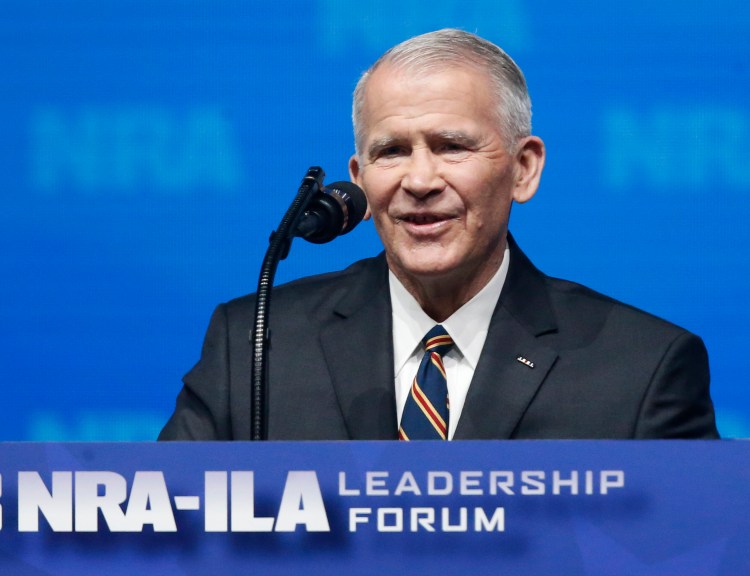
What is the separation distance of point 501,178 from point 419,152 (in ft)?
0.55

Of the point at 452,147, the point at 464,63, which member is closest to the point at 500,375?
the point at 452,147

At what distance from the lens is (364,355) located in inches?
75.0

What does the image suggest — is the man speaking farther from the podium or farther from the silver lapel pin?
the podium

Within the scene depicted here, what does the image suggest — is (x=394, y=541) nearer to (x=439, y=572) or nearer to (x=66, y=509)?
(x=439, y=572)

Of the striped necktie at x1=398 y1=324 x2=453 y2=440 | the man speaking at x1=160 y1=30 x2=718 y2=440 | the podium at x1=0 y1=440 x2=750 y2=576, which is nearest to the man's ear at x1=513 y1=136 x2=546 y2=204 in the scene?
the man speaking at x1=160 y1=30 x2=718 y2=440

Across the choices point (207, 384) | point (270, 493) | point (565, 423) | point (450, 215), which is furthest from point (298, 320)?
point (270, 493)

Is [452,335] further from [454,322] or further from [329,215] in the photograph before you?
[329,215]

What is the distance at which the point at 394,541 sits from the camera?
1.17 meters

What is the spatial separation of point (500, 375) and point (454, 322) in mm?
162

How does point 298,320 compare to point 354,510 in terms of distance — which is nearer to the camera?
point 354,510

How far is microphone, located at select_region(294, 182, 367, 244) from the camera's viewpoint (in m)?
1.55

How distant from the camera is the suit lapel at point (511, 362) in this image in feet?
5.83

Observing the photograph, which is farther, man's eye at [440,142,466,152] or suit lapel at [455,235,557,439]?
man's eye at [440,142,466,152]

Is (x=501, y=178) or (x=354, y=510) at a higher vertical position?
(x=501, y=178)
